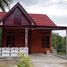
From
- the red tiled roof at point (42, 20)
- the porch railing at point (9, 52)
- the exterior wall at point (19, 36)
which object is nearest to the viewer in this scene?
the porch railing at point (9, 52)

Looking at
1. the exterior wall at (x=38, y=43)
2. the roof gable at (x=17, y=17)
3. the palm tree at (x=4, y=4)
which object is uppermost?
the palm tree at (x=4, y=4)

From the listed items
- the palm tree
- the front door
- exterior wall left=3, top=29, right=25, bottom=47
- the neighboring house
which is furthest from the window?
the palm tree

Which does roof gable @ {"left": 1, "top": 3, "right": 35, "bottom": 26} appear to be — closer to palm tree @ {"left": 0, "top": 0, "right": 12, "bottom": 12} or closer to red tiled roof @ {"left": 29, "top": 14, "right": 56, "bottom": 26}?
palm tree @ {"left": 0, "top": 0, "right": 12, "bottom": 12}

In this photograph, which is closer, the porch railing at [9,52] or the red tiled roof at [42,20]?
the porch railing at [9,52]

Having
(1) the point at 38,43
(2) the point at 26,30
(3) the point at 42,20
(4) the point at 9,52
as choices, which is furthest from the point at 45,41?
(4) the point at 9,52

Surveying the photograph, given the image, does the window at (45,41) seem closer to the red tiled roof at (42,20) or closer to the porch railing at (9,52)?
the red tiled roof at (42,20)

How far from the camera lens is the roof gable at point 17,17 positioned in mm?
34094

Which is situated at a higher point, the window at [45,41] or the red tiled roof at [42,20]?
the red tiled roof at [42,20]

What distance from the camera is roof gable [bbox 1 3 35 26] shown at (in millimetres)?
34094

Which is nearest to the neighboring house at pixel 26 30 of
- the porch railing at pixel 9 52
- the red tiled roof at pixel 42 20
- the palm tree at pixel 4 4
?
the red tiled roof at pixel 42 20

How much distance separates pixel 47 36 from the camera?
38094 millimetres

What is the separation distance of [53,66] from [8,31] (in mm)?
13369

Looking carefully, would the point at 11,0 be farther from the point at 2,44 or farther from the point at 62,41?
the point at 62,41

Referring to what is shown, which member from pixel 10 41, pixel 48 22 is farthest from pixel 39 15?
pixel 10 41
